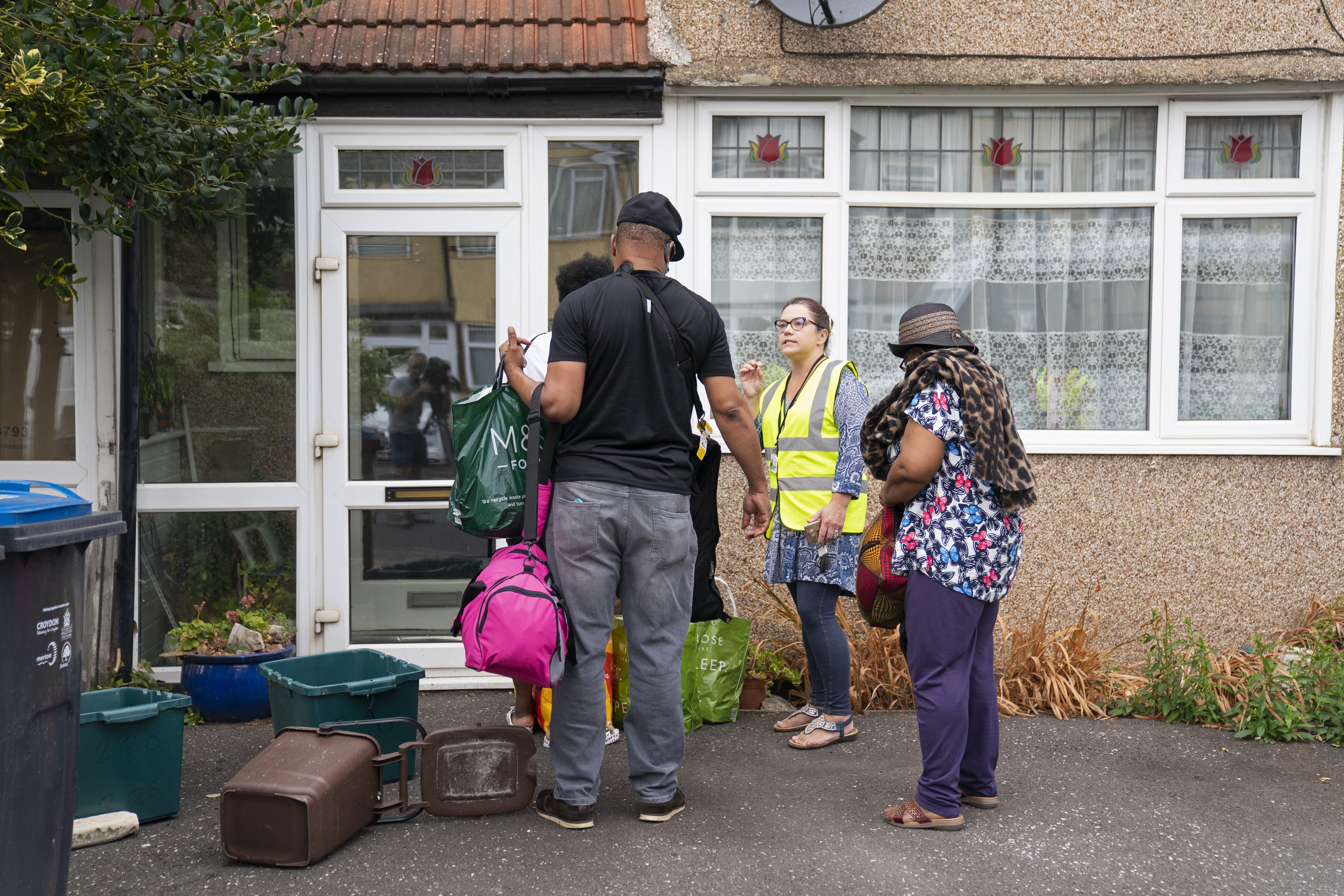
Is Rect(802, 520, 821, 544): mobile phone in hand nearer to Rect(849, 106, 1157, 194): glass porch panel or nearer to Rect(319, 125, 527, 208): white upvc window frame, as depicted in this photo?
Rect(849, 106, 1157, 194): glass porch panel

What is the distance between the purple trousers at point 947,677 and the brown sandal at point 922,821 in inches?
0.8

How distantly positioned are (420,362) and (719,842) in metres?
2.99

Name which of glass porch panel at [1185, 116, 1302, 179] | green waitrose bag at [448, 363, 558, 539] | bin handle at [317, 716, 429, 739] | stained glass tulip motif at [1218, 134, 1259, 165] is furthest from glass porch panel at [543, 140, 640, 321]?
stained glass tulip motif at [1218, 134, 1259, 165]

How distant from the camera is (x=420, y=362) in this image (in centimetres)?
531

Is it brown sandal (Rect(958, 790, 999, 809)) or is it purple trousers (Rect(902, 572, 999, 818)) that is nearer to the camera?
purple trousers (Rect(902, 572, 999, 818))

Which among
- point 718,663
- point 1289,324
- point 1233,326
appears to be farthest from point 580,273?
point 1289,324

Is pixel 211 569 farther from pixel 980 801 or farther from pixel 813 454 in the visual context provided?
pixel 980 801

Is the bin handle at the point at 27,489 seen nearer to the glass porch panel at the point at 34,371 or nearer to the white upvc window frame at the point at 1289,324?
the glass porch panel at the point at 34,371

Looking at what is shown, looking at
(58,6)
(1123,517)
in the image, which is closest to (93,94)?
(58,6)

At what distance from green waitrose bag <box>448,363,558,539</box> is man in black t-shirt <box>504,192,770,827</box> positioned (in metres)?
0.20

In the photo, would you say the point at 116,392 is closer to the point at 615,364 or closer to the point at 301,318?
the point at 301,318

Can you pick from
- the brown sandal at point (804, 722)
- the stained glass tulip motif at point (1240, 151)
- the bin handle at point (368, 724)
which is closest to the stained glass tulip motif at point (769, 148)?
the stained glass tulip motif at point (1240, 151)

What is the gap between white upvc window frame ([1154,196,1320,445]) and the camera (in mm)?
5387

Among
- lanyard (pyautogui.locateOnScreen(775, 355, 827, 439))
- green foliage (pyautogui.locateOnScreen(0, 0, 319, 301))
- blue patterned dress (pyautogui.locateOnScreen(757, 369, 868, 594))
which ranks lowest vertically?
blue patterned dress (pyautogui.locateOnScreen(757, 369, 868, 594))
